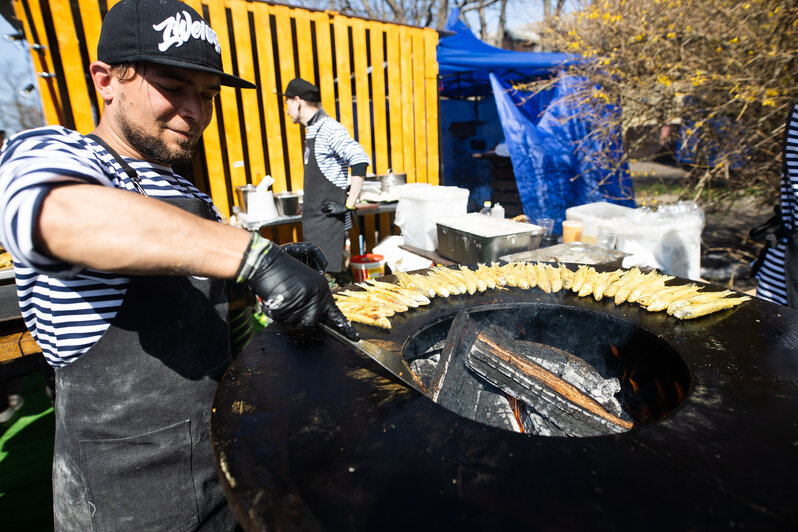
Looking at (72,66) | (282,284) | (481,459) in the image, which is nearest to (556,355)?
(481,459)

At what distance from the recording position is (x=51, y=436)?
3846 millimetres

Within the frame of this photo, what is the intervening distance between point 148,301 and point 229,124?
19.4 ft

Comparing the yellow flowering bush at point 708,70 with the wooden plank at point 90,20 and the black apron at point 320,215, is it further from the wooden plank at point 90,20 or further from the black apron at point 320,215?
the wooden plank at point 90,20

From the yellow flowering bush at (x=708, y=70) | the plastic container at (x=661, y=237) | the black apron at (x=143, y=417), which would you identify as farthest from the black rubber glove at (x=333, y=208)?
the yellow flowering bush at (x=708, y=70)

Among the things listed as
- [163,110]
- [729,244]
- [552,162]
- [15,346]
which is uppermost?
[163,110]

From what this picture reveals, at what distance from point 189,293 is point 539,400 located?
1566 millimetres

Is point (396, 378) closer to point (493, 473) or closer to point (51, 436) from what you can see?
point (493, 473)

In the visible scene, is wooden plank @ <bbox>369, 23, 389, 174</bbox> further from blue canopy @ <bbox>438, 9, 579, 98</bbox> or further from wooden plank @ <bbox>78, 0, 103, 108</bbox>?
wooden plank @ <bbox>78, 0, 103, 108</bbox>

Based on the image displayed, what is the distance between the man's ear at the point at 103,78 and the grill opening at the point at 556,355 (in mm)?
1597

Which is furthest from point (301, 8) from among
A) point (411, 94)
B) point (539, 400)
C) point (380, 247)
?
point (539, 400)

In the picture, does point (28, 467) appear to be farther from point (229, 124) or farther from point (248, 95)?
point (248, 95)

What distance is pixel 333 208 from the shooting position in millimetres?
5641

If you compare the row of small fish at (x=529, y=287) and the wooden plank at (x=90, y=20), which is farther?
the wooden plank at (x=90, y=20)

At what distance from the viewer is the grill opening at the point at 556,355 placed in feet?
6.07
